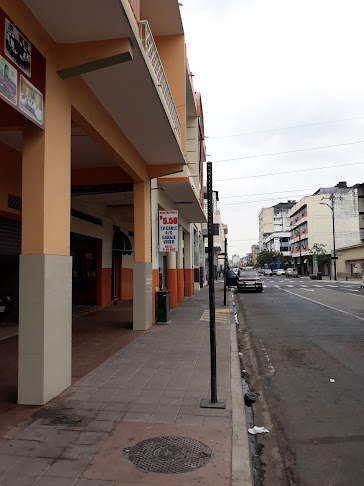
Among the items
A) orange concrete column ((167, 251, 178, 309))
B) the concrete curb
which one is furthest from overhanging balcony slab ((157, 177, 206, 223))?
the concrete curb

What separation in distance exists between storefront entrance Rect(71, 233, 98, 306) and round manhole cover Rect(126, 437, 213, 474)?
42.2 feet

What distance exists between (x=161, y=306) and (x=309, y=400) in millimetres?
7495

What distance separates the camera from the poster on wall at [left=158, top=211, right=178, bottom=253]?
1328cm

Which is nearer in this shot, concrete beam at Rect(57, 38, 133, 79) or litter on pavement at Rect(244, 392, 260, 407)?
concrete beam at Rect(57, 38, 133, 79)

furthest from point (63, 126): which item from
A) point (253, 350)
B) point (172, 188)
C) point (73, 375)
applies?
point (172, 188)

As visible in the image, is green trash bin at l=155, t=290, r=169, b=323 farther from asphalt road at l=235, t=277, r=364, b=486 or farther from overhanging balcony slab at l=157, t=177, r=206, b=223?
overhanging balcony slab at l=157, t=177, r=206, b=223

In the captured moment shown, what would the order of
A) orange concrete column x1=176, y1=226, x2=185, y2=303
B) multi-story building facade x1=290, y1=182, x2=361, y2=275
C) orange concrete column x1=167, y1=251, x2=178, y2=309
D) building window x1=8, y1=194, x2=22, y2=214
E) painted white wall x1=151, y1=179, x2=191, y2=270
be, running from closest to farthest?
building window x1=8, y1=194, x2=22, y2=214
painted white wall x1=151, y1=179, x2=191, y2=270
orange concrete column x1=167, y1=251, x2=178, y2=309
orange concrete column x1=176, y1=226, x2=185, y2=303
multi-story building facade x1=290, y1=182, x2=361, y2=275

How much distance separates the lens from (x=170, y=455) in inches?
148

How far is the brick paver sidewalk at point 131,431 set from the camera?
11.1 ft

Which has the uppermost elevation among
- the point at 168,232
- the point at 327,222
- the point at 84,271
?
the point at 327,222

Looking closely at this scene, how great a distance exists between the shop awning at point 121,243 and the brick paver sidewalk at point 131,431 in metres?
11.5

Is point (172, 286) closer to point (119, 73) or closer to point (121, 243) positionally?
point (121, 243)

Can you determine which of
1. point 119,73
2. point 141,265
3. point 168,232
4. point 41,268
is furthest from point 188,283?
point 41,268

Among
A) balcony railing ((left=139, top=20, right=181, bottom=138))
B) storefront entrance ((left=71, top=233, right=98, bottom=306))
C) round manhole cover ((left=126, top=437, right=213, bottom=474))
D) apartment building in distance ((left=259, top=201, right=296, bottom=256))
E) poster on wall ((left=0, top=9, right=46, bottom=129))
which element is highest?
apartment building in distance ((left=259, top=201, right=296, bottom=256))
